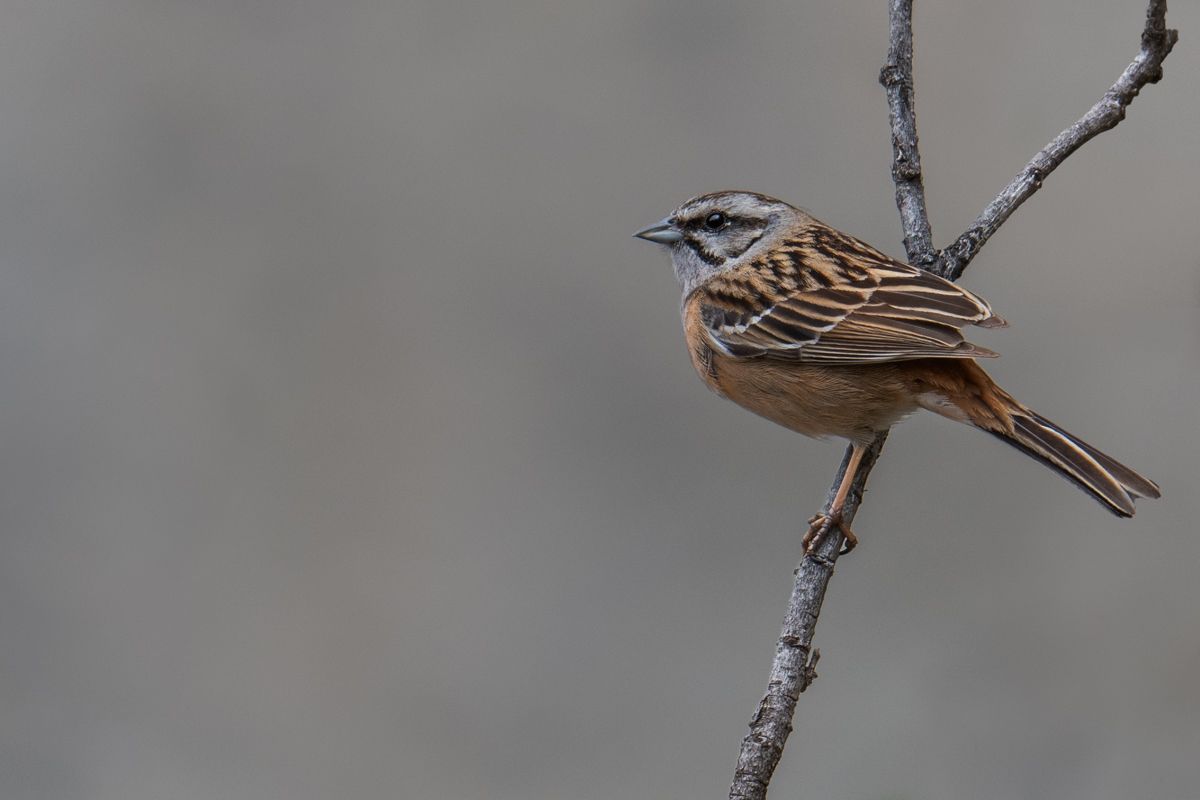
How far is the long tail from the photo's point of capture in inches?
119

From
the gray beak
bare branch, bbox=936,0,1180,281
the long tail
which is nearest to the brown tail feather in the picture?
the long tail

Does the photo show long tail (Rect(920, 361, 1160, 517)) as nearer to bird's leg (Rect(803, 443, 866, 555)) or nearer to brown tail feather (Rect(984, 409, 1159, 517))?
brown tail feather (Rect(984, 409, 1159, 517))

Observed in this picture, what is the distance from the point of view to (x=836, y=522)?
333 centimetres

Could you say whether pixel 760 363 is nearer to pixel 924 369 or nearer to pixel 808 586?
pixel 924 369

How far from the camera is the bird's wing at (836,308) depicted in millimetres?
3334

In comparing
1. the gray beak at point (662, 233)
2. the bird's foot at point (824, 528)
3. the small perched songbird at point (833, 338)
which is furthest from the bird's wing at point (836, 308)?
the bird's foot at point (824, 528)

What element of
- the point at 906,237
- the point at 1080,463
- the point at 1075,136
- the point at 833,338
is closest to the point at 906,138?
the point at 906,237

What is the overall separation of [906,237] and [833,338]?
41 cm

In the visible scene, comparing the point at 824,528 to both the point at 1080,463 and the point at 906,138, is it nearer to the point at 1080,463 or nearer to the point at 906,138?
the point at 1080,463

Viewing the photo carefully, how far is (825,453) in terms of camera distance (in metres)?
5.12

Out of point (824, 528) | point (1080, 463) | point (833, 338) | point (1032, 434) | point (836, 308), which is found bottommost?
point (824, 528)

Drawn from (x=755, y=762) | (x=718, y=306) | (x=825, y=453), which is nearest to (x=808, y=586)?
(x=755, y=762)

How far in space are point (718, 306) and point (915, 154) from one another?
0.81m

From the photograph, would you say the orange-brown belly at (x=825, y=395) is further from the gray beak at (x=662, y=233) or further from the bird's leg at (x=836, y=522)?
the gray beak at (x=662, y=233)
